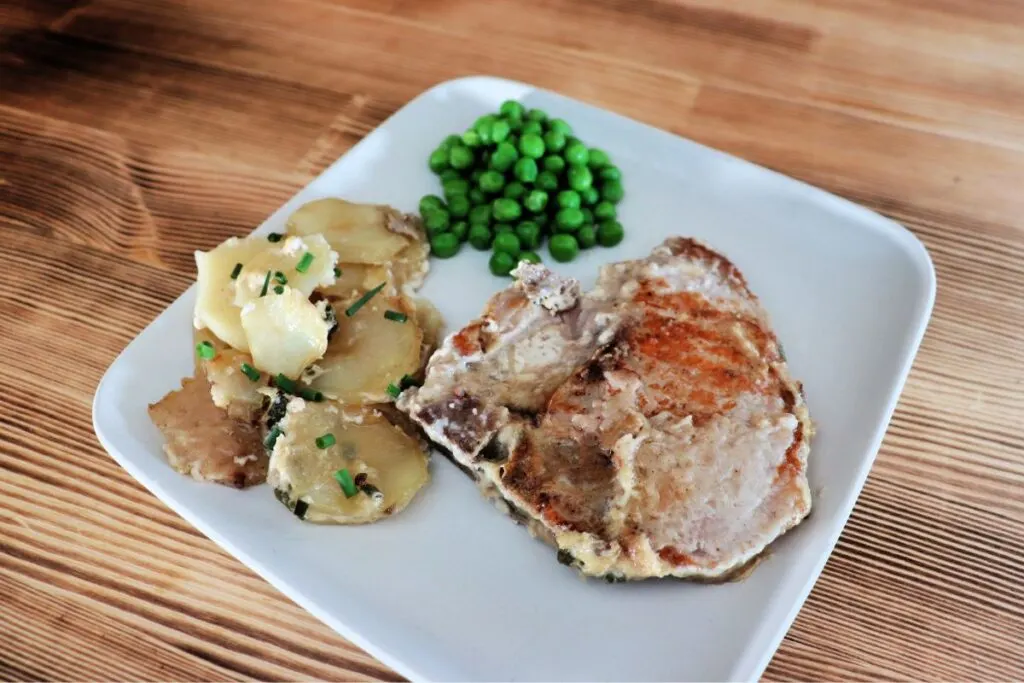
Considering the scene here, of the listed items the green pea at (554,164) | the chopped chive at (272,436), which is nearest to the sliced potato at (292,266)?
the chopped chive at (272,436)

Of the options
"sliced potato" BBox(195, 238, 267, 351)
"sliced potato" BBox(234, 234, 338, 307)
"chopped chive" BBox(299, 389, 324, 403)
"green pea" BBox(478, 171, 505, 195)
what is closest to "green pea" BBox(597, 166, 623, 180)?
"green pea" BBox(478, 171, 505, 195)

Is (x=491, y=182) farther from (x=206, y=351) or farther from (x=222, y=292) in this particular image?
(x=206, y=351)

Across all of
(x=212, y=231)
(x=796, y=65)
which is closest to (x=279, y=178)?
(x=212, y=231)

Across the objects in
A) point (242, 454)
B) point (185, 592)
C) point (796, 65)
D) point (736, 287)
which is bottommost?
point (185, 592)

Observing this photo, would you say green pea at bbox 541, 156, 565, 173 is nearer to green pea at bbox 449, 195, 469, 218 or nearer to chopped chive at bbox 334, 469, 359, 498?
green pea at bbox 449, 195, 469, 218

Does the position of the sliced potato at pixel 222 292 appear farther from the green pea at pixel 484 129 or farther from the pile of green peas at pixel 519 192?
the green pea at pixel 484 129

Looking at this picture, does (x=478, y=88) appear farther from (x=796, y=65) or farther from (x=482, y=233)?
(x=796, y=65)
